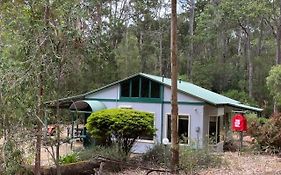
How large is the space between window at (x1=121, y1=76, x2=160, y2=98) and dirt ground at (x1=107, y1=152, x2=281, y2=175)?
387 cm

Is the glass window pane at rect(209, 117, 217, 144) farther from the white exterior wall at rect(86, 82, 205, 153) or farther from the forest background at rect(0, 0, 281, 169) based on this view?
the forest background at rect(0, 0, 281, 169)

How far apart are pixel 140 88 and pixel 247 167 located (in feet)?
18.6

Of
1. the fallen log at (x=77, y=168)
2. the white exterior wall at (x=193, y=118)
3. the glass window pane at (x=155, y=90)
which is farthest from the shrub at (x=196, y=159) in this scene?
the glass window pane at (x=155, y=90)

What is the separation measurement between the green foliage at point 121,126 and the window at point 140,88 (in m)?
3.02

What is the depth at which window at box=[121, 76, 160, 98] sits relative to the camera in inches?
641

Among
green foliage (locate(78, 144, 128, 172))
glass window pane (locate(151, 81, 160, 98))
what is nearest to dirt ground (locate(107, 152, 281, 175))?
green foliage (locate(78, 144, 128, 172))

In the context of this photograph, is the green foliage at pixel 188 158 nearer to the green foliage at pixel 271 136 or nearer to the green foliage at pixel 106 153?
the green foliage at pixel 106 153

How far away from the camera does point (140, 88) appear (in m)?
16.4

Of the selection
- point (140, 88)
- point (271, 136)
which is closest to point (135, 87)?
point (140, 88)

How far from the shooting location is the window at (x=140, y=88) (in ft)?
53.4

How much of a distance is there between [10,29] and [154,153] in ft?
24.1

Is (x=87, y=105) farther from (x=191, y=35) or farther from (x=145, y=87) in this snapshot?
(x=191, y=35)

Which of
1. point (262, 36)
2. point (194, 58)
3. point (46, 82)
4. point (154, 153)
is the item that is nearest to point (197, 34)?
point (194, 58)

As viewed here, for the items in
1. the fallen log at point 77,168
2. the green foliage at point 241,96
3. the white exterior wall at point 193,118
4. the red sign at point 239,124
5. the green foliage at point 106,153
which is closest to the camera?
the fallen log at point 77,168
